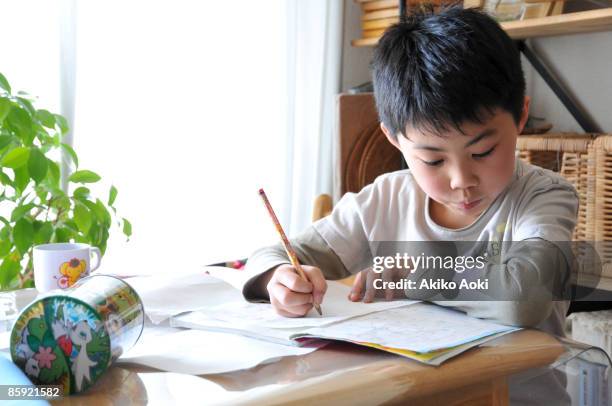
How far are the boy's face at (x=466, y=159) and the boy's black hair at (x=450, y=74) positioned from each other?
0.04 ft

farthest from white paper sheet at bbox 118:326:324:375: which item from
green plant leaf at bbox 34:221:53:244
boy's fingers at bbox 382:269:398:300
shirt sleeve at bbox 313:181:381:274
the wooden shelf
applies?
the wooden shelf

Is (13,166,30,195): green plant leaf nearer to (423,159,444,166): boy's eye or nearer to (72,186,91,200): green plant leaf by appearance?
(72,186,91,200): green plant leaf

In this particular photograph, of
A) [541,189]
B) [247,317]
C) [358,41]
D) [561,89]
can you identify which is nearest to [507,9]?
[561,89]

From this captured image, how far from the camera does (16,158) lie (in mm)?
1227

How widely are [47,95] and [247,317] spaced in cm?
137

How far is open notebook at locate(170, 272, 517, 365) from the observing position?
2.19 ft

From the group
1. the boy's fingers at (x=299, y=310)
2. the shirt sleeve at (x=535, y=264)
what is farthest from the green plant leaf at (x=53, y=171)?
the shirt sleeve at (x=535, y=264)

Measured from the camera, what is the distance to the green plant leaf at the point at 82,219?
1322 millimetres

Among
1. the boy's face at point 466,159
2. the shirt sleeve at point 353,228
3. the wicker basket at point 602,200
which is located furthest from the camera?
the wicker basket at point 602,200

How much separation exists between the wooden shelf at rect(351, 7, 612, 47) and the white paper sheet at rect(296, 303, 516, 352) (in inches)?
46.6

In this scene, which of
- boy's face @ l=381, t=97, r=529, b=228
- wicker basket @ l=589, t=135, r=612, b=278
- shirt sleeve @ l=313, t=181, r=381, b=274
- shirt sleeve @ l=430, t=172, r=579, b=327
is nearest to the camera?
shirt sleeve @ l=430, t=172, r=579, b=327

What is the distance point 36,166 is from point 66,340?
28.9 inches

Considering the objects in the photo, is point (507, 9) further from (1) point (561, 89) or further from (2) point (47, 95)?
(2) point (47, 95)

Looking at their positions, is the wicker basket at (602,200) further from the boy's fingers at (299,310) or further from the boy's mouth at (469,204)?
the boy's fingers at (299,310)
